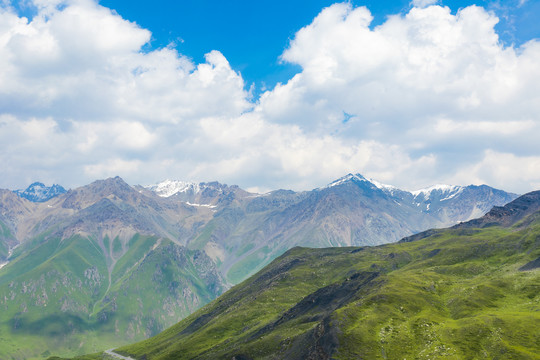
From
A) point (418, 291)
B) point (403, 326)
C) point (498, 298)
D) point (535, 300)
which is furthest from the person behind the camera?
point (418, 291)

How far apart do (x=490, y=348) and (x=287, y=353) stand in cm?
7423

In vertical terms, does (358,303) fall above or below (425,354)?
above

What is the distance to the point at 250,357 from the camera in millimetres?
186500

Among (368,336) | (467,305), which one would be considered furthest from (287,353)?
(467,305)

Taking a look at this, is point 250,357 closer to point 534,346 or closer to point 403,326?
point 403,326

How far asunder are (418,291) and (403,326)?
41.0 meters

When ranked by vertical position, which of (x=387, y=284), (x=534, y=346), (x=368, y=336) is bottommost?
(x=534, y=346)

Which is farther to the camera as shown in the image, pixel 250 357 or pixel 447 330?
pixel 250 357

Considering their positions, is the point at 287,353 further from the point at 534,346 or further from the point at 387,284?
the point at 534,346

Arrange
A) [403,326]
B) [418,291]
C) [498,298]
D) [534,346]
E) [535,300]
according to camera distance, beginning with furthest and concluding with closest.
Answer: [418,291] < [498,298] < [535,300] < [403,326] < [534,346]

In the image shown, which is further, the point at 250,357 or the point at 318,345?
the point at 250,357

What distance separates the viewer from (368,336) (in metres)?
141

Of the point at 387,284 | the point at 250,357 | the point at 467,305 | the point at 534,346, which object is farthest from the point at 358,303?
the point at 534,346

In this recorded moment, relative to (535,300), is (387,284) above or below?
above
